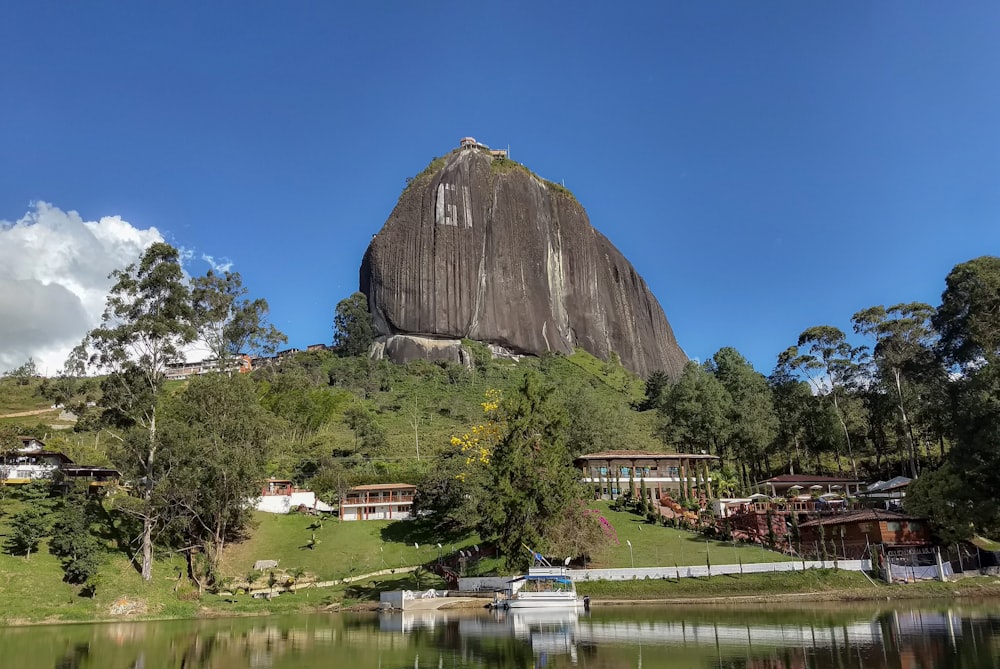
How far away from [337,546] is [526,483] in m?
16.3

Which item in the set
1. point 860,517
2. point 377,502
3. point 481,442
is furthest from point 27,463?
point 860,517

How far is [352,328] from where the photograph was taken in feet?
348

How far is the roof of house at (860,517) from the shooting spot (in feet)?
124

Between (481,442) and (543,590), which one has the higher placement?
(481,442)

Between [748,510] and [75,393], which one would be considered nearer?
[75,393]

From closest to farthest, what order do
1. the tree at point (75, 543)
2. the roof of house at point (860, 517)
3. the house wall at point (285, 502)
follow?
the tree at point (75, 543)
the roof of house at point (860, 517)
the house wall at point (285, 502)

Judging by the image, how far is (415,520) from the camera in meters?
51.1

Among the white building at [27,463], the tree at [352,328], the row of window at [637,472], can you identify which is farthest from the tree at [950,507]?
the tree at [352,328]

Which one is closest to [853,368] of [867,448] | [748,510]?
[867,448]

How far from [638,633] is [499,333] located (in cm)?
8401

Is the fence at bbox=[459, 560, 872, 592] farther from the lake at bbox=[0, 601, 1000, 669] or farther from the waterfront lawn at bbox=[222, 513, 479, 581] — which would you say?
the waterfront lawn at bbox=[222, 513, 479, 581]

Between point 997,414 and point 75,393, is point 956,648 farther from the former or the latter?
point 75,393

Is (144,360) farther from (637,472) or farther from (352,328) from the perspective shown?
(352,328)

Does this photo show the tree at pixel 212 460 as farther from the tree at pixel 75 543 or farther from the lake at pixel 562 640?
the lake at pixel 562 640
